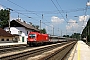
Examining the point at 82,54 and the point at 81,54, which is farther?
the point at 82,54

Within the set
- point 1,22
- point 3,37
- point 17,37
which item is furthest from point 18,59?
point 1,22

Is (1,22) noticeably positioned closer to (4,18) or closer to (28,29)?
(4,18)

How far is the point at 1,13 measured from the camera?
10025cm

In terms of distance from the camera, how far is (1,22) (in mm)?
97500

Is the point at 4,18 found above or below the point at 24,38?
above

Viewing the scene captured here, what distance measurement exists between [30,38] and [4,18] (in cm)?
5636

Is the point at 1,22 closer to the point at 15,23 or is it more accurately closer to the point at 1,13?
the point at 1,13

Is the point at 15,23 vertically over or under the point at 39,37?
over

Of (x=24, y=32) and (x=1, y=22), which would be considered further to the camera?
(x=1, y=22)

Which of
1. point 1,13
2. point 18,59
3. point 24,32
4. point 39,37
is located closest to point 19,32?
point 24,32

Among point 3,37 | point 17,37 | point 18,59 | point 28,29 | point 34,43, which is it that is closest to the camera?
point 18,59

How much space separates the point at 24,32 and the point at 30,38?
86.3 ft

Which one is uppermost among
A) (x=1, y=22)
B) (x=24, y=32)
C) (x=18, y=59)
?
(x=1, y=22)

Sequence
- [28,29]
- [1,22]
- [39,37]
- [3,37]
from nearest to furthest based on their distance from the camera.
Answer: [39,37] < [3,37] < [28,29] < [1,22]
